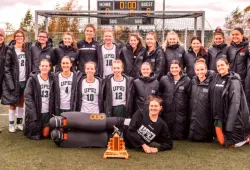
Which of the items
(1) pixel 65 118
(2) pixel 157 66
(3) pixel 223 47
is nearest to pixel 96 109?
(1) pixel 65 118

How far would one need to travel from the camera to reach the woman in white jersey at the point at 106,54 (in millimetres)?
6455

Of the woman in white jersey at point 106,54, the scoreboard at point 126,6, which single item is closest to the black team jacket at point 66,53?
the woman in white jersey at point 106,54

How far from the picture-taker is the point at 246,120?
555cm

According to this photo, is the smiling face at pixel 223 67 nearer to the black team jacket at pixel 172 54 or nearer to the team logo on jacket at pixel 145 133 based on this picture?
the black team jacket at pixel 172 54

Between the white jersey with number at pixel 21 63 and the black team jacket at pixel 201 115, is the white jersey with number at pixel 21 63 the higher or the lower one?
the higher one

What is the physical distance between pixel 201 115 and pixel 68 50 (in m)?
2.46

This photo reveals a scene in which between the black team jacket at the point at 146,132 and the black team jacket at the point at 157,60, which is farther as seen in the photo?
the black team jacket at the point at 157,60

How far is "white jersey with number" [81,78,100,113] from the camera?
581cm

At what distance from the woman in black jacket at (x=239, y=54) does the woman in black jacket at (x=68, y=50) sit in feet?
8.64

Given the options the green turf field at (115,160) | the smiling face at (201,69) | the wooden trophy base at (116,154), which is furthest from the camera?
the smiling face at (201,69)

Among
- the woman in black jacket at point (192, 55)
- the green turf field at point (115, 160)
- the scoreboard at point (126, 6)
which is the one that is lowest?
the green turf field at point (115, 160)

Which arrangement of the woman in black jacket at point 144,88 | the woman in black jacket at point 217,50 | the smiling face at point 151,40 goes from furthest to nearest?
the woman in black jacket at point 217,50 < the smiling face at point 151,40 < the woman in black jacket at point 144,88

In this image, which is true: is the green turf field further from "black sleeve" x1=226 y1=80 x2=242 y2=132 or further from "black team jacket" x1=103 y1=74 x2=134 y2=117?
"black team jacket" x1=103 y1=74 x2=134 y2=117

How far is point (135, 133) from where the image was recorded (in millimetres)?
Answer: 5223
